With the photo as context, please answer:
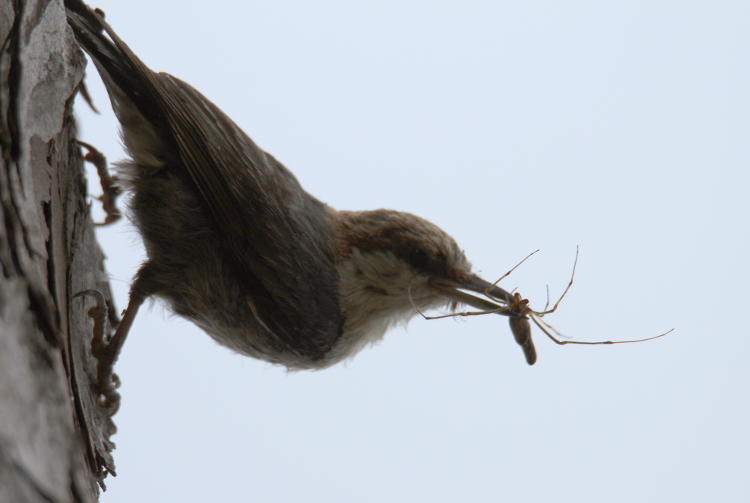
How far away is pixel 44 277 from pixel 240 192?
95 cm

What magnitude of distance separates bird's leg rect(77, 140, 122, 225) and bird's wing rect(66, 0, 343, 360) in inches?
14.2

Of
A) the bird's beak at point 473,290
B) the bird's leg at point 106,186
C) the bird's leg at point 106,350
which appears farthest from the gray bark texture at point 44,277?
the bird's beak at point 473,290

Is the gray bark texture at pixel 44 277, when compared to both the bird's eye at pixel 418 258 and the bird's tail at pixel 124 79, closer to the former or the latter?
the bird's tail at pixel 124 79

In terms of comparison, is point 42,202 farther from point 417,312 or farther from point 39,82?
point 417,312

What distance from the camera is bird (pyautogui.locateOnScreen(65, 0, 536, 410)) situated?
93.9 inches

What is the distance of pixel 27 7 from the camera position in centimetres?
169

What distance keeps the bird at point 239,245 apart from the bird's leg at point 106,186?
26 centimetres

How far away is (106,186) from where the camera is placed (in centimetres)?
287

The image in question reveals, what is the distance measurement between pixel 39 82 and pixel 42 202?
0.25 metres

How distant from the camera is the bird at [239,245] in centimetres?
238

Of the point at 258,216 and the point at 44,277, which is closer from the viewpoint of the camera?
the point at 44,277

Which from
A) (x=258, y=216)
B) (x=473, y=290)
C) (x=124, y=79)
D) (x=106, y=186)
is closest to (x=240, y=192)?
(x=258, y=216)

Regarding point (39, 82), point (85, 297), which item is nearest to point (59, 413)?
point (39, 82)

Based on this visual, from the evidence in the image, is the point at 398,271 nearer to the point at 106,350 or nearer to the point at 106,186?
the point at 106,350
